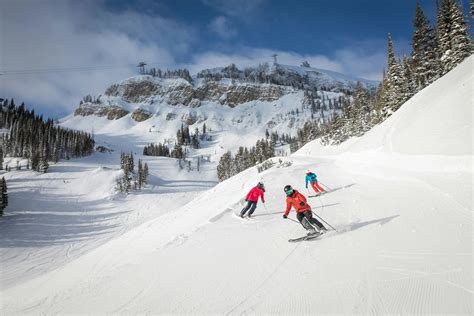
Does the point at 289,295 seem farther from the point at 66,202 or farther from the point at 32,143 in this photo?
the point at 32,143

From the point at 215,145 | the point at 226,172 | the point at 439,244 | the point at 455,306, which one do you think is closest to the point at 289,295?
the point at 455,306

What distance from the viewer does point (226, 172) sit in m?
93.2

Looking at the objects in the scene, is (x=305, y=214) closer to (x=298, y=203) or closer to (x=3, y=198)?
(x=298, y=203)

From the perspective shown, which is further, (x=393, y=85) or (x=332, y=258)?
(x=393, y=85)

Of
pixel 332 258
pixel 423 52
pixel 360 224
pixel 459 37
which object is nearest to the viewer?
pixel 332 258

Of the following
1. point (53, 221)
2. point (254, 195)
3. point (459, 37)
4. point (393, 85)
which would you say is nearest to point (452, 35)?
point (459, 37)

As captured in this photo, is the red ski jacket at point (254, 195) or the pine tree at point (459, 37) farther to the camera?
the pine tree at point (459, 37)

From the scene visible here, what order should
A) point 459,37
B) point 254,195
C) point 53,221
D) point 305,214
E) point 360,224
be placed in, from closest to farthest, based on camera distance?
point 305,214 < point 360,224 < point 254,195 < point 459,37 < point 53,221

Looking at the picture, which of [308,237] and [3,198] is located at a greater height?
[308,237]

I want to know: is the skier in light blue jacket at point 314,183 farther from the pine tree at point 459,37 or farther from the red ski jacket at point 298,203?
the pine tree at point 459,37

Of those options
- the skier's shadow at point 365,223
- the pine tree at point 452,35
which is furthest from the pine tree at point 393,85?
the skier's shadow at point 365,223

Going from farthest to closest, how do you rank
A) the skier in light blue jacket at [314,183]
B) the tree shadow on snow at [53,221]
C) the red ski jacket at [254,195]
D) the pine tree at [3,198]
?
the pine tree at [3,198], the tree shadow on snow at [53,221], the skier in light blue jacket at [314,183], the red ski jacket at [254,195]

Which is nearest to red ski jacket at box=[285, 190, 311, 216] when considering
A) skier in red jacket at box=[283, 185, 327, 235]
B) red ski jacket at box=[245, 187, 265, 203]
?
skier in red jacket at box=[283, 185, 327, 235]

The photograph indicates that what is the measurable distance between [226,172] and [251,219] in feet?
271
